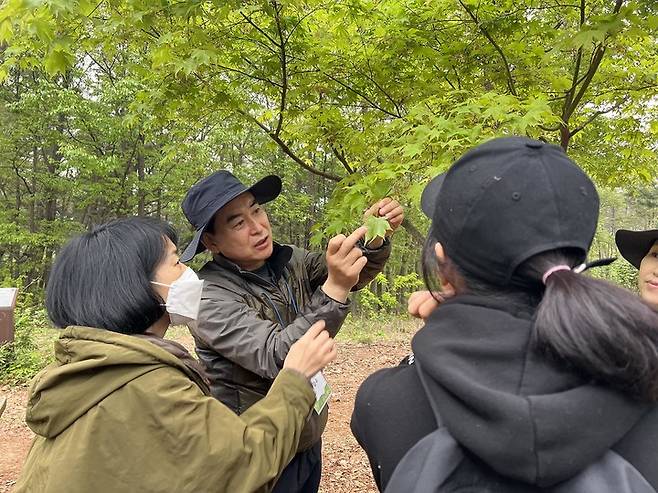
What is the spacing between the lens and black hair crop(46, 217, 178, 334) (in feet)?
4.77

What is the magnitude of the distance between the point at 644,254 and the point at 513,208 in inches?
76.2

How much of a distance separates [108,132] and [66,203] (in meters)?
5.71

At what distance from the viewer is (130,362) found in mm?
1291

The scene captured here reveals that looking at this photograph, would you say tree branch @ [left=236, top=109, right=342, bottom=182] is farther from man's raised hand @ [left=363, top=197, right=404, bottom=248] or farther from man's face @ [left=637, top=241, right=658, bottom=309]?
man's face @ [left=637, top=241, right=658, bottom=309]

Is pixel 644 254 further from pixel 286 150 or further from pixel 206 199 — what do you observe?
pixel 286 150

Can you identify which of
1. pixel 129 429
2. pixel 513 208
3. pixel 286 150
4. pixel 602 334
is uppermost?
pixel 286 150

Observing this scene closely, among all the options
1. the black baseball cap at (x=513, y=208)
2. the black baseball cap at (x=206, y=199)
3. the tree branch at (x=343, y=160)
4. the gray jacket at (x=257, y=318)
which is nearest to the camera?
the black baseball cap at (x=513, y=208)

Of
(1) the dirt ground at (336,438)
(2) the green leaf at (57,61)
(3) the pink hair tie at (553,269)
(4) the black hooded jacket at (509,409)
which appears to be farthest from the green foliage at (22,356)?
(3) the pink hair tie at (553,269)

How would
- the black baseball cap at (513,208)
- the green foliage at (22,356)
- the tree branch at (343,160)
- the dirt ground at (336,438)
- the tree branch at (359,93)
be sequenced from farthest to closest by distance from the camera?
the green foliage at (22,356), the dirt ground at (336,438), the tree branch at (343,160), the tree branch at (359,93), the black baseball cap at (513,208)

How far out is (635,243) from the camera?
243 centimetres

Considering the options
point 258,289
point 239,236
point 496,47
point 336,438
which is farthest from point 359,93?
point 336,438

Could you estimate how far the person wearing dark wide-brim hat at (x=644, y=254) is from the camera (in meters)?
2.28

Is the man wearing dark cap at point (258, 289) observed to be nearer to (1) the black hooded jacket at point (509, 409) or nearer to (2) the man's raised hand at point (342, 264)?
(2) the man's raised hand at point (342, 264)

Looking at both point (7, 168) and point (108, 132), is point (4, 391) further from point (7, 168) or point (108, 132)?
point (7, 168)
